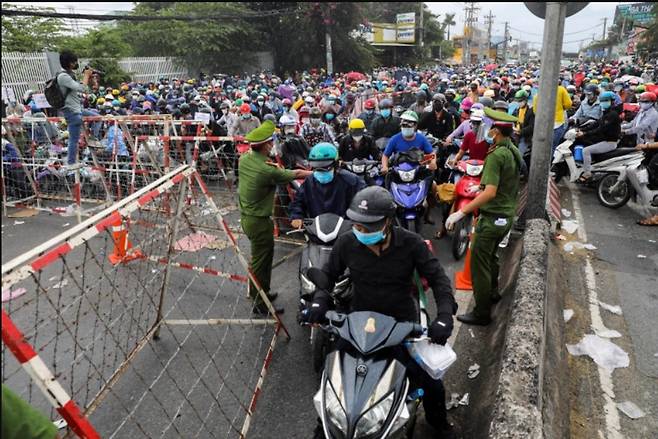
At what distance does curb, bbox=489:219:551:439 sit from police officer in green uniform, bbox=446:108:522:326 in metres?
0.37

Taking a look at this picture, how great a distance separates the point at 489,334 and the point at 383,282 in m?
2.00

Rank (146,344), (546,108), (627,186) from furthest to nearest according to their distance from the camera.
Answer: (627,186), (546,108), (146,344)

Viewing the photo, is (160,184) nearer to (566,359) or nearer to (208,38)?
(566,359)

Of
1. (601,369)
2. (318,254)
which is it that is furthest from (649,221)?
(318,254)

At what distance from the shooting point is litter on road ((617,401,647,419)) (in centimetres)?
352

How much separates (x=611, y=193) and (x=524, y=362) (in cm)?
613

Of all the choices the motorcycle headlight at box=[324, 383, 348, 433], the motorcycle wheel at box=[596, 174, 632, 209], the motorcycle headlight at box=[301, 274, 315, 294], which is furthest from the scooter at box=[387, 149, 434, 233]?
the motorcycle wheel at box=[596, 174, 632, 209]

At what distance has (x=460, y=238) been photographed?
6.22 m

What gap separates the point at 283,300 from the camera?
536 centimetres

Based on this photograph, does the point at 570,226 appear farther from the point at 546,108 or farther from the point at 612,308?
the point at 612,308

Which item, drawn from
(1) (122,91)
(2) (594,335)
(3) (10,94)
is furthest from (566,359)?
(1) (122,91)

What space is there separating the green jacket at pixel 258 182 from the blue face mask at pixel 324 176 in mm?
244

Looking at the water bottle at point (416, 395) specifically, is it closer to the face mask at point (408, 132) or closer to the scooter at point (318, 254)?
the scooter at point (318, 254)

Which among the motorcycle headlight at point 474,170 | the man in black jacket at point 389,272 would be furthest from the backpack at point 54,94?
the motorcycle headlight at point 474,170
